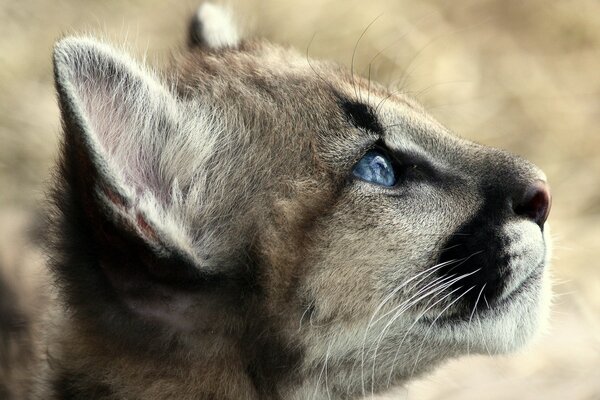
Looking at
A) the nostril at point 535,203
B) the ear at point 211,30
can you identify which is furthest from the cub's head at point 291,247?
the ear at point 211,30

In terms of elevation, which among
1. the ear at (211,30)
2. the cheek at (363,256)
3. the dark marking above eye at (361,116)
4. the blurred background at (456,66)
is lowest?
the cheek at (363,256)

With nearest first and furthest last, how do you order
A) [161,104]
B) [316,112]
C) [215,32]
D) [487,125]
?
1. [161,104]
2. [316,112]
3. [215,32]
4. [487,125]

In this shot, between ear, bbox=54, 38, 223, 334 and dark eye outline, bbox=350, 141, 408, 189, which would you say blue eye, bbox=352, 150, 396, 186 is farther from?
ear, bbox=54, 38, 223, 334

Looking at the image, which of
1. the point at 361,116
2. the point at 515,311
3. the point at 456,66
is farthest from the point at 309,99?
the point at 456,66

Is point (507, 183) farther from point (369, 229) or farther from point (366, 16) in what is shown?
point (366, 16)

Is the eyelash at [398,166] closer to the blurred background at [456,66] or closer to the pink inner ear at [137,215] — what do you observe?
the pink inner ear at [137,215]

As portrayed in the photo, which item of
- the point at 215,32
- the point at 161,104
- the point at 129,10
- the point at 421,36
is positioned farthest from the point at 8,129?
the point at 161,104
